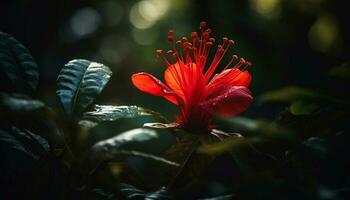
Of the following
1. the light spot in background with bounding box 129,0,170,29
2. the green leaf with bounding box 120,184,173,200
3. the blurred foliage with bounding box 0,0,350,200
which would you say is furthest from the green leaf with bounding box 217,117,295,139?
the light spot in background with bounding box 129,0,170,29

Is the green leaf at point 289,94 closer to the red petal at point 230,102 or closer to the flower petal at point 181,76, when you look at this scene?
the red petal at point 230,102

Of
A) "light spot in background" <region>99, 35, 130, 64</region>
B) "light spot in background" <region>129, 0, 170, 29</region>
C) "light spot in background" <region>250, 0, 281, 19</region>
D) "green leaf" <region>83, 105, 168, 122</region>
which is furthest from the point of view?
"light spot in background" <region>129, 0, 170, 29</region>

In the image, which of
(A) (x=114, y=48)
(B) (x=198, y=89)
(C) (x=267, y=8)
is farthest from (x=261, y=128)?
(A) (x=114, y=48)

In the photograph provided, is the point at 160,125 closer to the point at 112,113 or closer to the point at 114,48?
the point at 112,113

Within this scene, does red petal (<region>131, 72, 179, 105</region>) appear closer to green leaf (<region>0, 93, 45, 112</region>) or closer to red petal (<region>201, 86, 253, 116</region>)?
red petal (<region>201, 86, 253, 116</region>)

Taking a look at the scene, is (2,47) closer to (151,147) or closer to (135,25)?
(151,147)

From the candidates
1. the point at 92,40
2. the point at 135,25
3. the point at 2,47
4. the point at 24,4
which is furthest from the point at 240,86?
the point at 135,25

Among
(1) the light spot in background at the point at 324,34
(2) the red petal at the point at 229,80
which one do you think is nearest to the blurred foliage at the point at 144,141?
(2) the red petal at the point at 229,80
